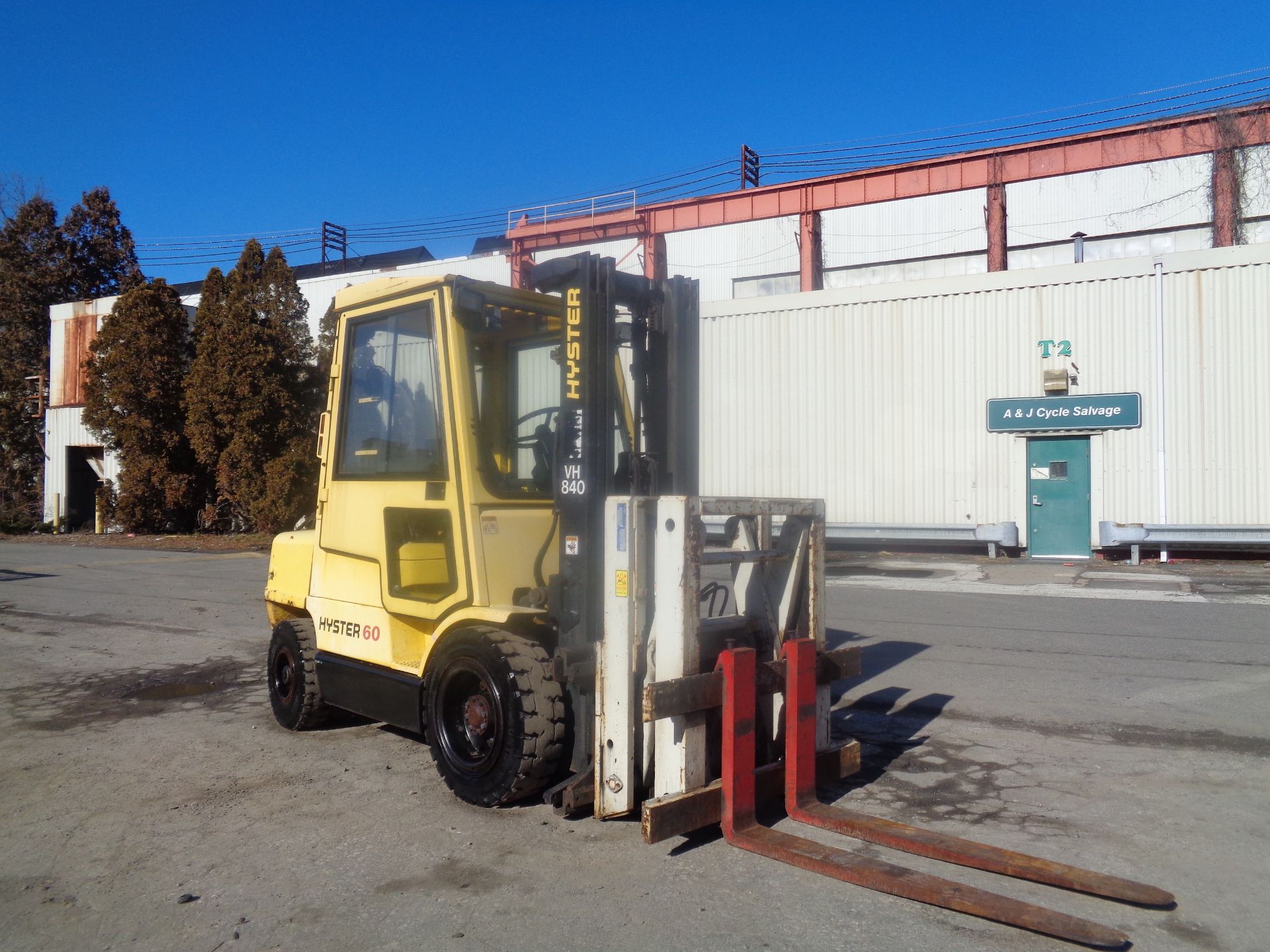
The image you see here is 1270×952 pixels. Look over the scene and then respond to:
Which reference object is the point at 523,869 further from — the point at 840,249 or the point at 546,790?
the point at 840,249

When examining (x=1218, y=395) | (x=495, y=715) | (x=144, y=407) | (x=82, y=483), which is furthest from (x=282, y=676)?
(x=82, y=483)

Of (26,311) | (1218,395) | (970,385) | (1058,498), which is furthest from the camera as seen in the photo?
(26,311)

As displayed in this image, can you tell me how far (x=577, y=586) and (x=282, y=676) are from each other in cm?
319

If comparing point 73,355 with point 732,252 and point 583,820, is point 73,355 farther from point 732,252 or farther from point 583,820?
point 583,820

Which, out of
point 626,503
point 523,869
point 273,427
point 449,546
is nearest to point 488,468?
point 449,546

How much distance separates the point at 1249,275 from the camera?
18172mm

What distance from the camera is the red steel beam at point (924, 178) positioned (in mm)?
26688

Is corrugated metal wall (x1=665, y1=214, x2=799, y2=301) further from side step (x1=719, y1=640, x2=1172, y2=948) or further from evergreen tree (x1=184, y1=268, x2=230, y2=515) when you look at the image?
side step (x1=719, y1=640, x2=1172, y2=948)

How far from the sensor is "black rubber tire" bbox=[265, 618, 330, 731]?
6.50 m

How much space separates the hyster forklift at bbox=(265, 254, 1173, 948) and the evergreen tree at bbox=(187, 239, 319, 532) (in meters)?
22.8

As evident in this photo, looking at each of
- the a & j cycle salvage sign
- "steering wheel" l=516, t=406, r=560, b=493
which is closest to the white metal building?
the a & j cycle salvage sign

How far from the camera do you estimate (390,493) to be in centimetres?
572

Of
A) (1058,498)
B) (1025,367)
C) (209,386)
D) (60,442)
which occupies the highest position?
(209,386)

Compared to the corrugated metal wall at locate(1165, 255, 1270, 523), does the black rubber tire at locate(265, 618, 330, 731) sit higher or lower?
lower
